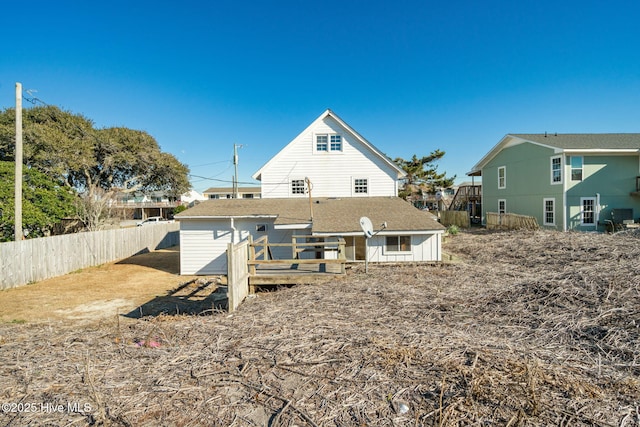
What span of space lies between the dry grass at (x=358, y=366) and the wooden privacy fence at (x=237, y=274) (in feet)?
3.35

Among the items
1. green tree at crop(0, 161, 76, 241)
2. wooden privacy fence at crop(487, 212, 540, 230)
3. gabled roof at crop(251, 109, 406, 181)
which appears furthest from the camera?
wooden privacy fence at crop(487, 212, 540, 230)

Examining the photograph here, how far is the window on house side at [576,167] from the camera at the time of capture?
19703 millimetres

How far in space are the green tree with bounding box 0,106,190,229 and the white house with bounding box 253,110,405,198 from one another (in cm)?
1442

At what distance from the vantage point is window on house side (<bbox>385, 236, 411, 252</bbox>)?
13.3 m

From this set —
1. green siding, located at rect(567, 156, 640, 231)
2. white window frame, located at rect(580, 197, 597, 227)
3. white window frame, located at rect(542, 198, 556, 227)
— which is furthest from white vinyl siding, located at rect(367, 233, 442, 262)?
white window frame, located at rect(580, 197, 597, 227)

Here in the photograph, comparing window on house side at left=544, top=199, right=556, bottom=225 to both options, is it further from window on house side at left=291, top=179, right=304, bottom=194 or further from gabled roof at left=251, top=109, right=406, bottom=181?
window on house side at left=291, top=179, right=304, bottom=194

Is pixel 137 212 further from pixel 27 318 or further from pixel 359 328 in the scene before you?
pixel 359 328

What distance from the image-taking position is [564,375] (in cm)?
294

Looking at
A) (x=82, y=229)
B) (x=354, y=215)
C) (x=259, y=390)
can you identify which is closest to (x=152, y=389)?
(x=259, y=390)

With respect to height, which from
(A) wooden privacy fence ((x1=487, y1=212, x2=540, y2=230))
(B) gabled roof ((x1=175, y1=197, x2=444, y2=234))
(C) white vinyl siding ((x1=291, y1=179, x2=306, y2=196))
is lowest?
(A) wooden privacy fence ((x1=487, y1=212, x2=540, y2=230))

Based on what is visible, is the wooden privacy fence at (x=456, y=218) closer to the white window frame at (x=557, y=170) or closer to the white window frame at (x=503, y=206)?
the white window frame at (x=503, y=206)

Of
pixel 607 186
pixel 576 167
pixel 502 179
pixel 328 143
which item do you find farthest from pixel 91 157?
pixel 607 186

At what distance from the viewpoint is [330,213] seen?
14.7m

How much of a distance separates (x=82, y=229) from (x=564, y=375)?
91.9ft
